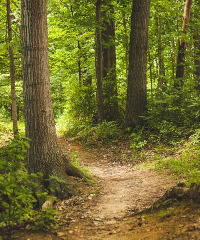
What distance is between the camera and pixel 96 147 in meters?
11.7

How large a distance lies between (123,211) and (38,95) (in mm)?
3090

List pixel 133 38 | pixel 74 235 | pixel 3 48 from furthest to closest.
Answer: pixel 133 38 < pixel 3 48 < pixel 74 235

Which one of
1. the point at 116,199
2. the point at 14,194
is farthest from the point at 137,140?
the point at 14,194

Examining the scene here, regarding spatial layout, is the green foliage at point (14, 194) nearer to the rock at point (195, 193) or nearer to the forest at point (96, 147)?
the forest at point (96, 147)

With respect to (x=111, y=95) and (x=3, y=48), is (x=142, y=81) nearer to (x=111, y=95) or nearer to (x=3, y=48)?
(x=111, y=95)

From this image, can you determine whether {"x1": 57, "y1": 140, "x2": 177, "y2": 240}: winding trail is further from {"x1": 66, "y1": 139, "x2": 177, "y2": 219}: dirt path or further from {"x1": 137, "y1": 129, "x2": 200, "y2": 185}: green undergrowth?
{"x1": 137, "y1": 129, "x2": 200, "y2": 185}: green undergrowth

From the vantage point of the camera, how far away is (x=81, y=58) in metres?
16.3

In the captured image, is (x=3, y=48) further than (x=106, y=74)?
No

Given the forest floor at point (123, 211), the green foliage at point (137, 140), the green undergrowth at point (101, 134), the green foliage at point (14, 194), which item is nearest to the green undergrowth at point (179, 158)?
the forest floor at point (123, 211)

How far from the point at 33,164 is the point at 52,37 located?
9780mm

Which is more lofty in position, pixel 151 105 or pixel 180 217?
pixel 151 105

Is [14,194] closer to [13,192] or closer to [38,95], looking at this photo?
[13,192]

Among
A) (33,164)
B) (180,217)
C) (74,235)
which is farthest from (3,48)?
(180,217)

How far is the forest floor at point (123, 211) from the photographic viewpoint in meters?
3.48
